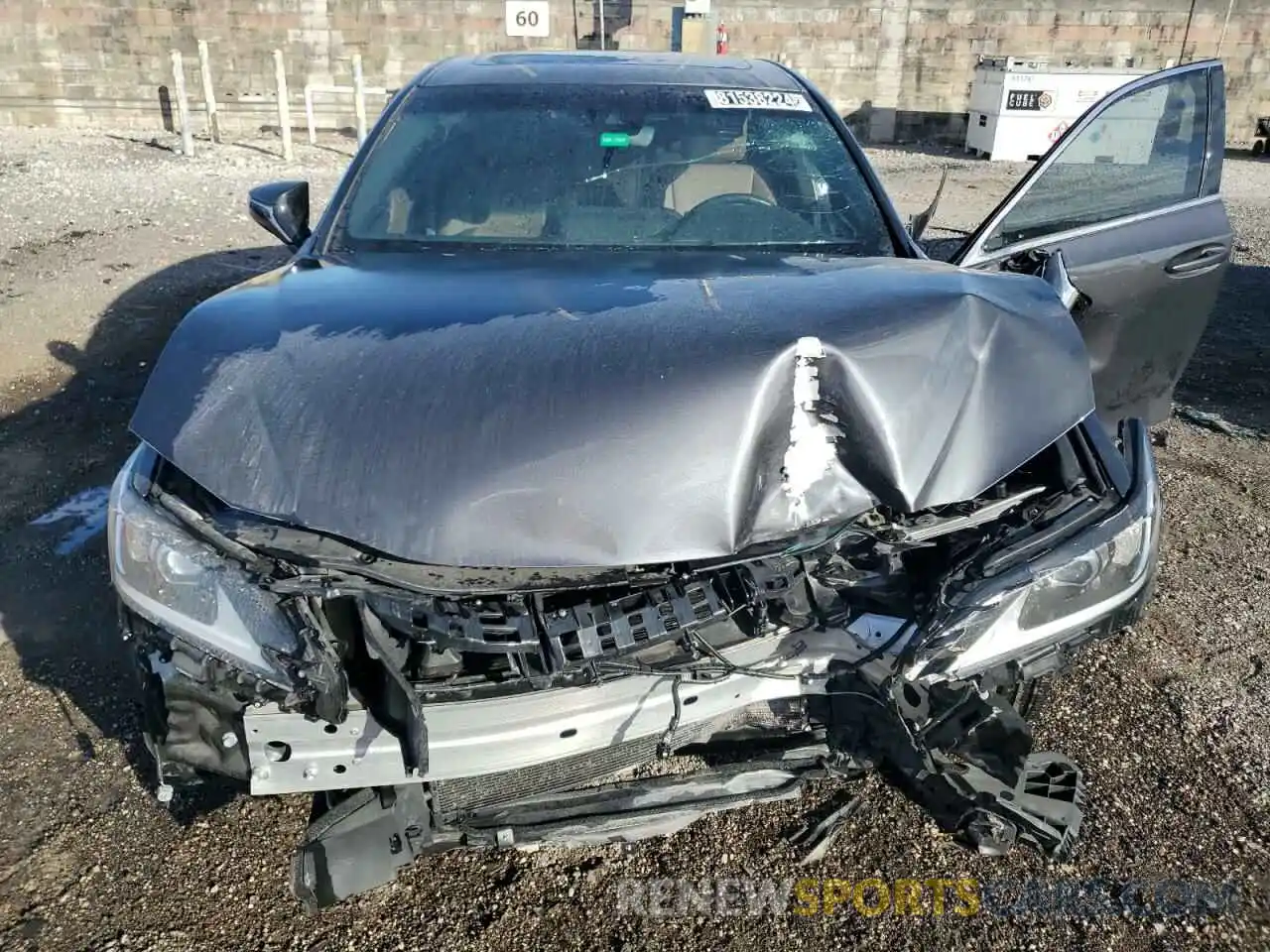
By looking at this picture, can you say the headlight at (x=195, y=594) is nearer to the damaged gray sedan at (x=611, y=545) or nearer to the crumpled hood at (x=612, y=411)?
the damaged gray sedan at (x=611, y=545)

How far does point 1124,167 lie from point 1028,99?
14.0 m

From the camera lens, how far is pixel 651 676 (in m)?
1.88

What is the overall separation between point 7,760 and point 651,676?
6.17 ft

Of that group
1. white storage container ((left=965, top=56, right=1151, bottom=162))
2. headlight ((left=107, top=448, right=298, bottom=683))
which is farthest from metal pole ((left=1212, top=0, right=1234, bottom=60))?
headlight ((left=107, top=448, right=298, bottom=683))

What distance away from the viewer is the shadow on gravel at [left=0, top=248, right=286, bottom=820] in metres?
2.73

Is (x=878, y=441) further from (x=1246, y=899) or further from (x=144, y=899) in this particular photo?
(x=144, y=899)

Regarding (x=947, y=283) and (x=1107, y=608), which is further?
(x=947, y=283)

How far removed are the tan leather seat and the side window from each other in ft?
2.60

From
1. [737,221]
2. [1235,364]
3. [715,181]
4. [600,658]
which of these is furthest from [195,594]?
[1235,364]

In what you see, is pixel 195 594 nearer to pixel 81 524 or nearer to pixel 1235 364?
pixel 81 524

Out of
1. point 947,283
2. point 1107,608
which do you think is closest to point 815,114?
point 947,283

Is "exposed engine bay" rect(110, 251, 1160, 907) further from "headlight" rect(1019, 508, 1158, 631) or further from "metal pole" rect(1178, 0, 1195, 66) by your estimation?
"metal pole" rect(1178, 0, 1195, 66)

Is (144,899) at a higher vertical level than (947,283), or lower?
lower

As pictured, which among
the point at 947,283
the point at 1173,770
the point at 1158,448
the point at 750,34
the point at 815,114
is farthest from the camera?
the point at 750,34
